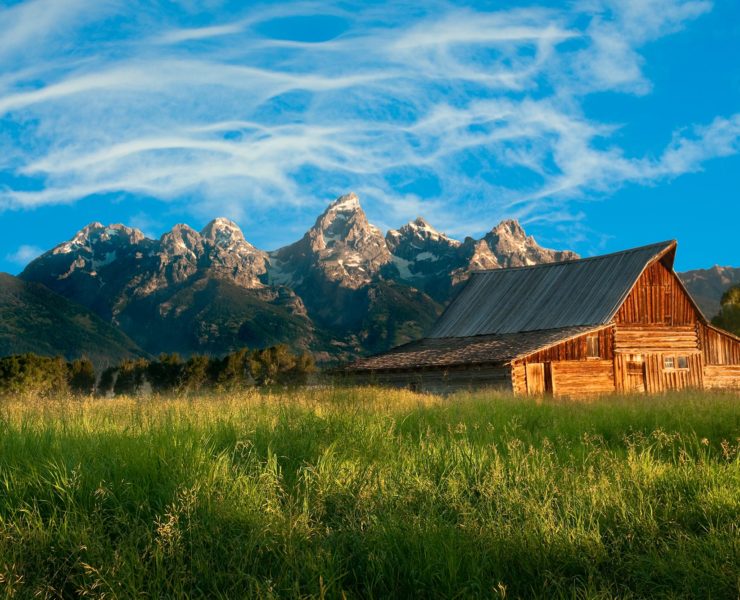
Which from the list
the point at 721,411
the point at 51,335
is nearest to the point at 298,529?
the point at 721,411

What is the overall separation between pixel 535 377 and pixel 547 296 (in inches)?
314

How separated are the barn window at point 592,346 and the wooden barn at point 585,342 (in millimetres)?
55

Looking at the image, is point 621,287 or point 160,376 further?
point 160,376

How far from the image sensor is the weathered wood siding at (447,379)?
31.8 meters

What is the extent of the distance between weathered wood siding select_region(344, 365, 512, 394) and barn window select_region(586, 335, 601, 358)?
4729 millimetres

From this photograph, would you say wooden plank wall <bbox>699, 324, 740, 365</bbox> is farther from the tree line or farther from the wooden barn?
the tree line

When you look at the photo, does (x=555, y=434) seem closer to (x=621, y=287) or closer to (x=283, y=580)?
(x=283, y=580)

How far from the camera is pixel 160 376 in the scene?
69688 millimetres

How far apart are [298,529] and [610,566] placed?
2431mm

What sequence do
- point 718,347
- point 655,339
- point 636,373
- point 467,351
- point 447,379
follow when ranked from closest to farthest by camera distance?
point 447,379, point 467,351, point 636,373, point 655,339, point 718,347

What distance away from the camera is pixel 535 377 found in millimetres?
31953

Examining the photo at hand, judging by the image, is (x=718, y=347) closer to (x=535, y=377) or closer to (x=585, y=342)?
(x=585, y=342)

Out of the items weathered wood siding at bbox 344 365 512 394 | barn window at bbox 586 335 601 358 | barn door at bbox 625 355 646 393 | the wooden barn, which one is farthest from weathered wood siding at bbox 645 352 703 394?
weathered wood siding at bbox 344 365 512 394

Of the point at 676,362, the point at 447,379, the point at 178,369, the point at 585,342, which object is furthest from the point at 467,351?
the point at 178,369
